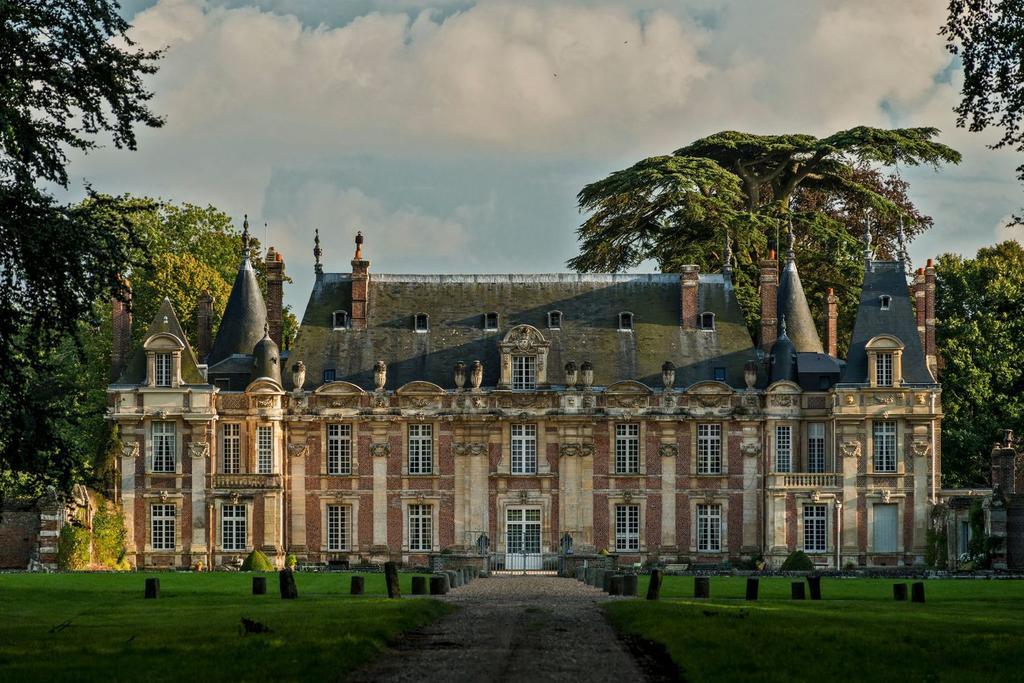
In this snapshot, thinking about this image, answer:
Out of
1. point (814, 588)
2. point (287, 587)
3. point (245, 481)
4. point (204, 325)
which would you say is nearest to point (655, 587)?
point (814, 588)

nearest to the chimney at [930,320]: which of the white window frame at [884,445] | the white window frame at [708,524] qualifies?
the white window frame at [884,445]

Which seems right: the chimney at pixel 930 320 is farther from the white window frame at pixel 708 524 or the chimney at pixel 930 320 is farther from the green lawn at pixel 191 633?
the green lawn at pixel 191 633

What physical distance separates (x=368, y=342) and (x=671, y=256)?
41.8 feet

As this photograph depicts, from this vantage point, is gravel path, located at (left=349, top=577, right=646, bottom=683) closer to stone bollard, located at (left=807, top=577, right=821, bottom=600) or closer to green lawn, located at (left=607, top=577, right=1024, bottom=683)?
green lawn, located at (left=607, top=577, right=1024, bottom=683)

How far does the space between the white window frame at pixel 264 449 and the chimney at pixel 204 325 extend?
4.68m

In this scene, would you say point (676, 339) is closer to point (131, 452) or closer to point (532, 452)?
point (532, 452)

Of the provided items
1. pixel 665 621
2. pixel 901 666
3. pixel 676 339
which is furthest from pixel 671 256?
pixel 901 666

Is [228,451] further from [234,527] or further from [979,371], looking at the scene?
[979,371]

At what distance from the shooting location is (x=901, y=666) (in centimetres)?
2634

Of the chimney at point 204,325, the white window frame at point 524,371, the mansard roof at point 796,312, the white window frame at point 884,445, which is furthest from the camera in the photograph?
the chimney at point 204,325

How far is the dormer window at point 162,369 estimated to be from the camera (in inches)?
2638

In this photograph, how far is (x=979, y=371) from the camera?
71.6 m

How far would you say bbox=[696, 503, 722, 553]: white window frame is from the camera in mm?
67625

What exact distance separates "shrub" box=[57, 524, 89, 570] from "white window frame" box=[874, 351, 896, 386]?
985 inches
